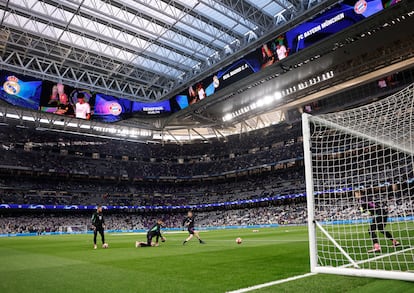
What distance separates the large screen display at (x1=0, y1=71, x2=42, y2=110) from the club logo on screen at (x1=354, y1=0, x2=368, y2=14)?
89.1 feet

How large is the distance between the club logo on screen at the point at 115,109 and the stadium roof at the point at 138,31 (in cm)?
374

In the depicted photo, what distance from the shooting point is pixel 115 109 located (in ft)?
113

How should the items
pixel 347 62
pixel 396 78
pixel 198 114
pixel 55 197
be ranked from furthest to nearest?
pixel 55 197 → pixel 198 114 → pixel 396 78 → pixel 347 62

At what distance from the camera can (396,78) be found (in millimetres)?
31703

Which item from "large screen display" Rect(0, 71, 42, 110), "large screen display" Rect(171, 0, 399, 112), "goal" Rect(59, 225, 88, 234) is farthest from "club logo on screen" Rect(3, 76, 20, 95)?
"goal" Rect(59, 225, 88, 234)

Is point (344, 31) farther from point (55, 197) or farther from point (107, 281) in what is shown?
point (55, 197)

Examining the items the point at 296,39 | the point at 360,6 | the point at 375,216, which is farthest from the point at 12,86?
the point at 375,216

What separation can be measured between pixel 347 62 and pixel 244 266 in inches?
1007

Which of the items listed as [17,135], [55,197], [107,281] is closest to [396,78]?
[107,281]

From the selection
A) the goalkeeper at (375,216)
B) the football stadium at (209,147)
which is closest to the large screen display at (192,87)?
the football stadium at (209,147)

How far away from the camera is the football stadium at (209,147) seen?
22.7ft

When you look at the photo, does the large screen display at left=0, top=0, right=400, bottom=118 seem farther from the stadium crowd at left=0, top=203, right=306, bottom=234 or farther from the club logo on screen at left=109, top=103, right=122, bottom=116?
the stadium crowd at left=0, top=203, right=306, bottom=234

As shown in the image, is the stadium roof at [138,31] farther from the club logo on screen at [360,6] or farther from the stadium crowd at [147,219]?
the stadium crowd at [147,219]

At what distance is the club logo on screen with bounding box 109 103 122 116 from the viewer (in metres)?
34.3
